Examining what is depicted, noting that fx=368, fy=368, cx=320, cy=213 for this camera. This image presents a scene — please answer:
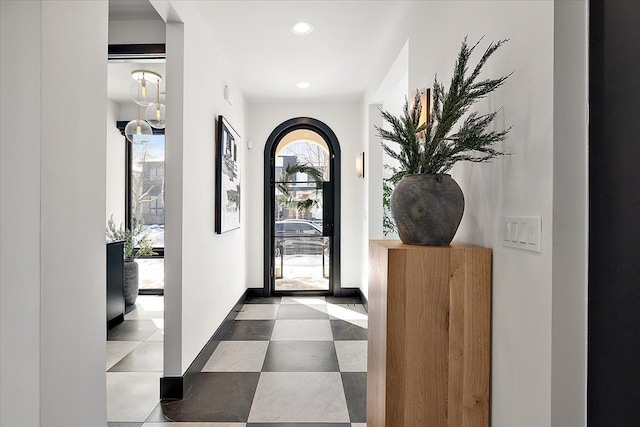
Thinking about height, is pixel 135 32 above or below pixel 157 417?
above

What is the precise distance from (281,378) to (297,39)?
→ 2.68 m

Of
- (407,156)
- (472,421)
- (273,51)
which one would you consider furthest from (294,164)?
(472,421)

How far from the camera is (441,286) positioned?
51.8 inches

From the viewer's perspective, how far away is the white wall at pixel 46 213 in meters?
1.07

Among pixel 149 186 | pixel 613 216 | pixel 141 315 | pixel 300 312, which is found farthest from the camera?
pixel 149 186

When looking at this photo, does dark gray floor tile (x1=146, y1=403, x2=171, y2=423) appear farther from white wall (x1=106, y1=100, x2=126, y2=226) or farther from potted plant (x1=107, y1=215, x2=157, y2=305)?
white wall (x1=106, y1=100, x2=126, y2=226)

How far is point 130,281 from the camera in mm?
4320

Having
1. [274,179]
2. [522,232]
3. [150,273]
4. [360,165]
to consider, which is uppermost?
[360,165]

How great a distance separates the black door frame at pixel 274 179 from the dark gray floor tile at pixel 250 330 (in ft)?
4.01

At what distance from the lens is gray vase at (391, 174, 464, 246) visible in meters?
1.33

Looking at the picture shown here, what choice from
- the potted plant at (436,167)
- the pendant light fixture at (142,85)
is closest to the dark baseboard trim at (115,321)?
the pendant light fixture at (142,85)

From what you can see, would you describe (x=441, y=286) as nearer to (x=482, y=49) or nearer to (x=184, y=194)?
(x=482, y=49)

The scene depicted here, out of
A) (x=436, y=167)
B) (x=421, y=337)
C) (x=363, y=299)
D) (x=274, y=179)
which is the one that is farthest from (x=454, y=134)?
(x=274, y=179)

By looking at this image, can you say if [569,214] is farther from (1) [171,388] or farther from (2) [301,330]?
(2) [301,330]
